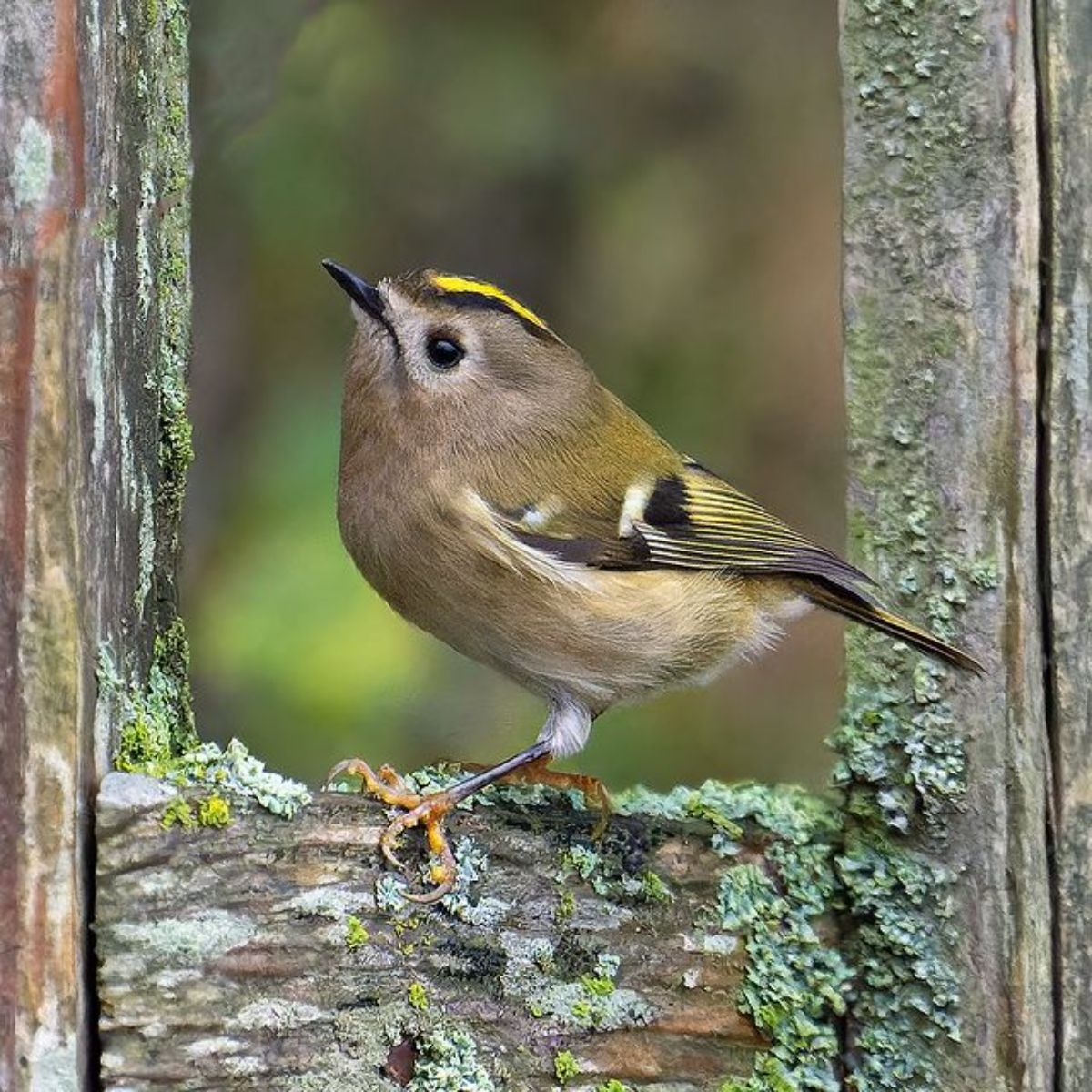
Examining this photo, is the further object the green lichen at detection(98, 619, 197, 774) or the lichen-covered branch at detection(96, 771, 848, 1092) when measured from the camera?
the green lichen at detection(98, 619, 197, 774)

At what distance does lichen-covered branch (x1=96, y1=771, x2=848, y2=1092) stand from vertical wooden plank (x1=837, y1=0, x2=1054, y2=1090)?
0.42 ft

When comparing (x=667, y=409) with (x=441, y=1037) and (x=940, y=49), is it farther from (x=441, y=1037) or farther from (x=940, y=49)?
(x=441, y=1037)

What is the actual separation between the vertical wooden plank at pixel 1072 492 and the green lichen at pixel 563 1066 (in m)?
0.65

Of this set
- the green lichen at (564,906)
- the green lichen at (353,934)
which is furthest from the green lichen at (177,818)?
the green lichen at (564,906)

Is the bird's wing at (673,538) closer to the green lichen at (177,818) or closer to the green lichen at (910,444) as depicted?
the green lichen at (910,444)

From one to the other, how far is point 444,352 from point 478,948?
1197mm

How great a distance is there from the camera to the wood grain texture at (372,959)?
1999 millimetres

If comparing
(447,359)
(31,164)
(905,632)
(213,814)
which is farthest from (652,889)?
(31,164)

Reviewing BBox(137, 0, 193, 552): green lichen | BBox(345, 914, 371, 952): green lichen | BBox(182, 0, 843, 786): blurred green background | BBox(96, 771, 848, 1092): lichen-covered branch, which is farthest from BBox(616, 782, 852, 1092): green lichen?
BBox(182, 0, 843, 786): blurred green background

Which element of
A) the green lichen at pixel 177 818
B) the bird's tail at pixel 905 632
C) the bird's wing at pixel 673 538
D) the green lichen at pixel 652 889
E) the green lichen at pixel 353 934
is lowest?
the green lichen at pixel 353 934

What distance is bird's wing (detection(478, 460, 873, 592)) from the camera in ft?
9.32

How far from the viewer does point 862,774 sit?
2.39 meters

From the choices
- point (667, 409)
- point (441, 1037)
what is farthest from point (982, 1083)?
point (667, 409)

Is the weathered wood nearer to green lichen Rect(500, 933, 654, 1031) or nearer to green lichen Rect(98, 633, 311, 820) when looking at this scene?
green lichen Rect(98, 633, 311, 820)
